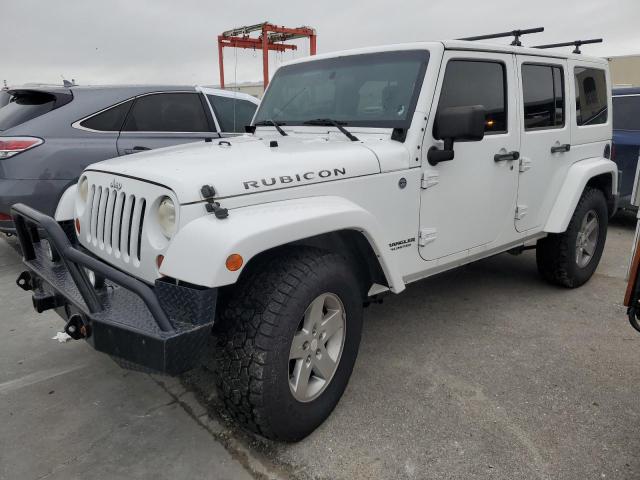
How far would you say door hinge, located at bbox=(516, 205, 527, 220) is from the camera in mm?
3645

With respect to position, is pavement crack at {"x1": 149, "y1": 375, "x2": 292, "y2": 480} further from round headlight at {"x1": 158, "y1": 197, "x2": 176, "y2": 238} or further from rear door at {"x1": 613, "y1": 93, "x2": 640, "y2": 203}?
rear door at {"x1": 613, "y1": 93, "x2": 640, "y2": 203}

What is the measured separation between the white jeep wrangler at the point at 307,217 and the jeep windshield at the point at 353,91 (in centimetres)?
1

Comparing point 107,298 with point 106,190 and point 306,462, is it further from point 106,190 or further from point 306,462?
point 306,462

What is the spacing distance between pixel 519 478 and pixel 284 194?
163cm

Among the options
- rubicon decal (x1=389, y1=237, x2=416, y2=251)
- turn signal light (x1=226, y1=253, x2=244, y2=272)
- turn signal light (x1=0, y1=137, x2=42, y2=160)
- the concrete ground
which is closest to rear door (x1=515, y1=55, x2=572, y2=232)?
the concrete ground

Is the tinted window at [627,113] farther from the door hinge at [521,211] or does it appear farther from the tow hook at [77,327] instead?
the tow hook at [77,327]

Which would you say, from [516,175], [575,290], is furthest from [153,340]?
[575,290]

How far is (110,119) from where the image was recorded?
488 centimetres

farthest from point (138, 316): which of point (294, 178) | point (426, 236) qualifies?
point (426, 236)

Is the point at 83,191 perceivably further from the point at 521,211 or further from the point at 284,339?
the point at 521,211

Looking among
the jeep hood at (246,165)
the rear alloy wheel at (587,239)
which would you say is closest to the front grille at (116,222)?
the jeep hood at (246,165)

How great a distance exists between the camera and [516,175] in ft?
11.6

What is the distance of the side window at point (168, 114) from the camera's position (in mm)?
5059

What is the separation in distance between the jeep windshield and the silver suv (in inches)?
38.6
